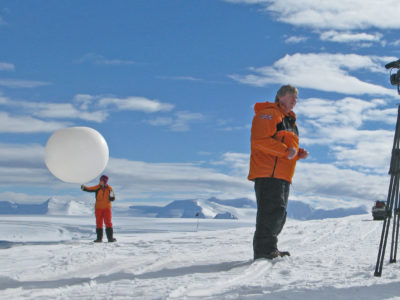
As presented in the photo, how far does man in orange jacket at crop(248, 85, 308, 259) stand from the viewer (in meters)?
4.56

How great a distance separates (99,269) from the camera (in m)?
4.30

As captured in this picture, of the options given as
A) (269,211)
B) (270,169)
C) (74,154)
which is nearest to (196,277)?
(269,211)

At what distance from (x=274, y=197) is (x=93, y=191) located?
20.7 ft

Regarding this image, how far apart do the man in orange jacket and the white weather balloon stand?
452cm

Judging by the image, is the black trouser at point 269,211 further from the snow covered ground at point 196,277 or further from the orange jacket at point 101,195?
the orange jacket at point 101,195

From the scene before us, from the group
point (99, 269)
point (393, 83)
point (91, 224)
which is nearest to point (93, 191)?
point (99, 269)

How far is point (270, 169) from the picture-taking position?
4.64 m

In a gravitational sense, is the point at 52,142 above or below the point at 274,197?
above

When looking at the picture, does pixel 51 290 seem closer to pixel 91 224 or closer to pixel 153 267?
pixel 153 267

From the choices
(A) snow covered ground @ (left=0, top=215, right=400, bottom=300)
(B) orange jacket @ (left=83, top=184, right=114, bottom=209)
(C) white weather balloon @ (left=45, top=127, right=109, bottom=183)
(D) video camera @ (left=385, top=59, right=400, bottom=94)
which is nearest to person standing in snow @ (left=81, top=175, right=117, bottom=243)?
(B) orange jacket @ (left=83, top=184, right=114, bottom=209)

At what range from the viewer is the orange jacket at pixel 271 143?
4559 millimetres

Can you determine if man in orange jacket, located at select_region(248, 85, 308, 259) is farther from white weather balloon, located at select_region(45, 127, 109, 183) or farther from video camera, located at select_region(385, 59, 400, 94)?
white weather balloon, located at select_region(45, 127, 109, 183)

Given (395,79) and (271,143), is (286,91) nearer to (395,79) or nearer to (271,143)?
(271,143)

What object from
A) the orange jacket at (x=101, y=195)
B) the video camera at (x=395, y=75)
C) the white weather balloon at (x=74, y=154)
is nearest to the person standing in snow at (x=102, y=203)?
the orange jacket at (x=101, y=195)
